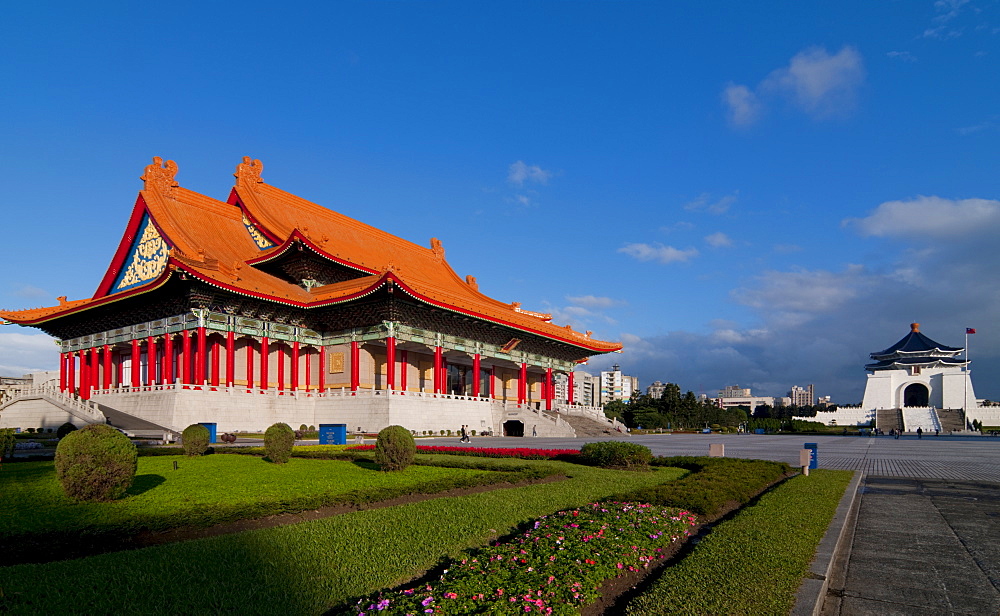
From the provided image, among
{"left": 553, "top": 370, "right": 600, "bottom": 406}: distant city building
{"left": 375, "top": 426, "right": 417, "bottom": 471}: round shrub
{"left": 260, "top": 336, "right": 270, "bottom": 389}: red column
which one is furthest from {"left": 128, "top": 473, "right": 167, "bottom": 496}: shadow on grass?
{"left": 553, "top": 370, "right": 600, "bottom": 406}: distant city building

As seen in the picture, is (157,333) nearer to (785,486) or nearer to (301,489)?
(301,489)

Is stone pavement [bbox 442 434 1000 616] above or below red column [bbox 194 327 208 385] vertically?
below

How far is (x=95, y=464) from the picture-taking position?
8.76 metres

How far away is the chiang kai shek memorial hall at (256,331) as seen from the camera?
30.2m

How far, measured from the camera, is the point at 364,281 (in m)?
33.4

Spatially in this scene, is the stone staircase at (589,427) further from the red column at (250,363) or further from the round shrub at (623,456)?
the round shrub at (623,456)

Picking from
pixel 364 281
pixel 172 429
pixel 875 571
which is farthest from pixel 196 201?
pixel 875 571

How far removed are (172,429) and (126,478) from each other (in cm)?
2092

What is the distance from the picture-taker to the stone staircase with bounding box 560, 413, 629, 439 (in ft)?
133

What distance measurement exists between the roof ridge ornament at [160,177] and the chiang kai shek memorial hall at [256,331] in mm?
82

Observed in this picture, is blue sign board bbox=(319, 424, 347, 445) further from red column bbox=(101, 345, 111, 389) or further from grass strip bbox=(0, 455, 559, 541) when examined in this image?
red column bbox=(101, 345, 111, 389)

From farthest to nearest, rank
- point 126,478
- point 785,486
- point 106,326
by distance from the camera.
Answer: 1. point 106,326
2. point 785,486
3. point 126,478

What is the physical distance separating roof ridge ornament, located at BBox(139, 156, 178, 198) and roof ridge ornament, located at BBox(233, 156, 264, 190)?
11.6ft

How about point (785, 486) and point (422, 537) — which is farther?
point (785, 486)
